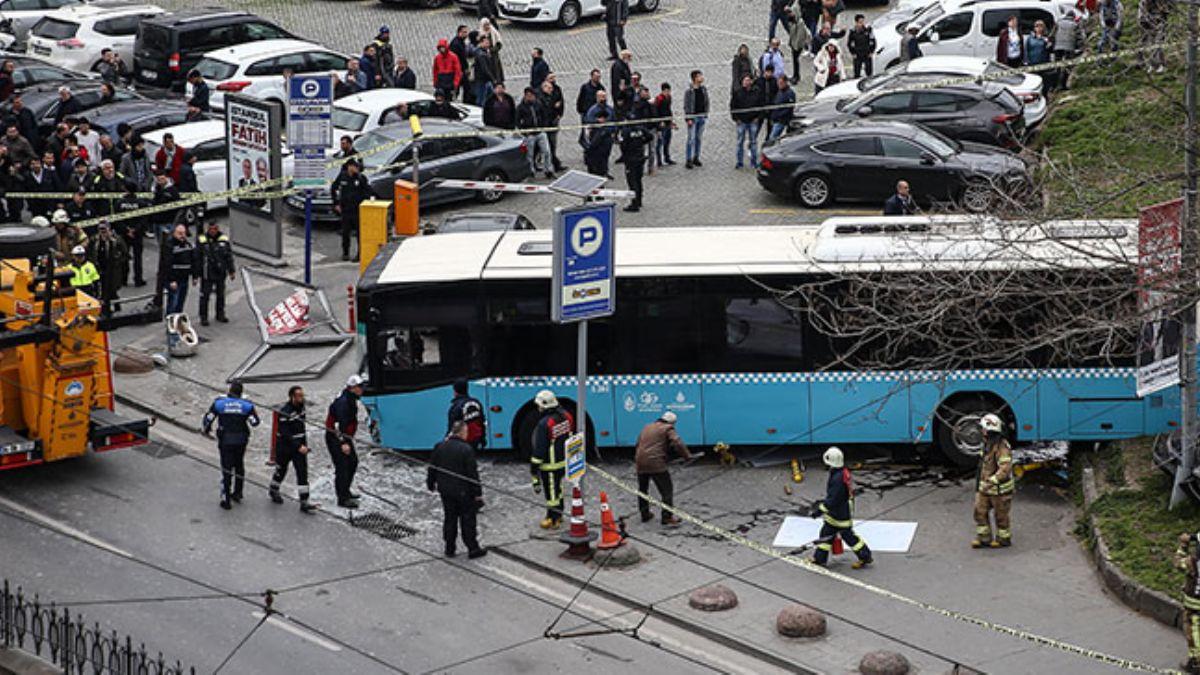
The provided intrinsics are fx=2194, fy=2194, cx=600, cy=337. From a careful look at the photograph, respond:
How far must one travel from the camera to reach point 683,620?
2061cm

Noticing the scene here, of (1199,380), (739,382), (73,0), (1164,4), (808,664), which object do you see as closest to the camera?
(808,664)

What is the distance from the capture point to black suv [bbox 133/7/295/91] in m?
41.8

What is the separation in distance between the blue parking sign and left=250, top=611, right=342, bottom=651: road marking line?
402 cm

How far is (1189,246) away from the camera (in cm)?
1986

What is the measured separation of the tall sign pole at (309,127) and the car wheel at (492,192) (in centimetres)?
387

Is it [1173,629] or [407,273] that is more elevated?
[407,273]

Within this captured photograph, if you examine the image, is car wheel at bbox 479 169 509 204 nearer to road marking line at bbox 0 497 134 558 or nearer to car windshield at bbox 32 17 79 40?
car windshield at bbox 32 17 79 40

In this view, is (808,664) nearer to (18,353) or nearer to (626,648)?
(626,648)

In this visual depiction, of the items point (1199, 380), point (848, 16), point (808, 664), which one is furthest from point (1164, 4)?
point (848, 16)

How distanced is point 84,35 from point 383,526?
2290 centimetres

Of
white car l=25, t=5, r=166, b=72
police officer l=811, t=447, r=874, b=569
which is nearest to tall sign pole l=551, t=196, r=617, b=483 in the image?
police officer l=811, t=447, r=874, b=569

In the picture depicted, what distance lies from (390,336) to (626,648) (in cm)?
623

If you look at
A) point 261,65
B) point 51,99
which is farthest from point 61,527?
point 261,65

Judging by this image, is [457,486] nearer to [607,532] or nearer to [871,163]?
[607,532]
